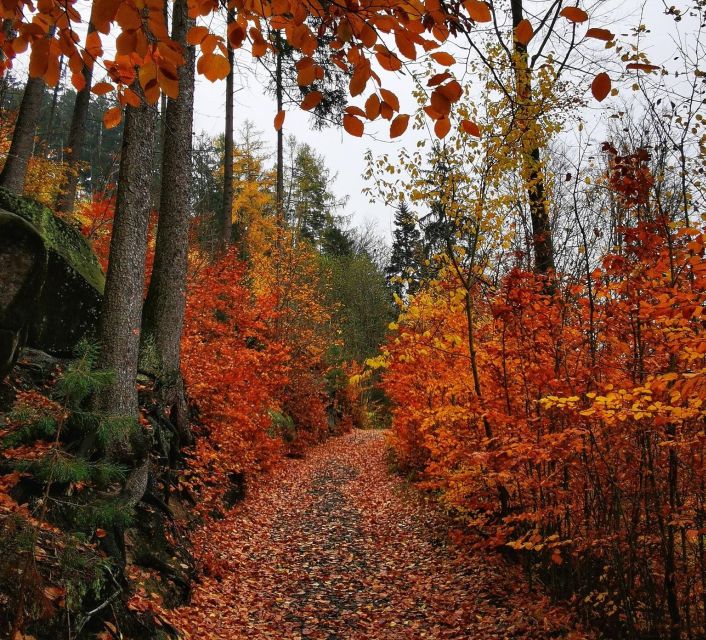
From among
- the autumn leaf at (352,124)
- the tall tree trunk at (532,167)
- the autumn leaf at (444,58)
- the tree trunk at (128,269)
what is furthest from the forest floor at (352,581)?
the autumn leaf at (444,58)

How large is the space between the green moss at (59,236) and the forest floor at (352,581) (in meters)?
4.02

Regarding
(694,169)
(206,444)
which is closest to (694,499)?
(694,169)

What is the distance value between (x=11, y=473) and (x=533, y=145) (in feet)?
23.7

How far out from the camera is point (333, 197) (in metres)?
32.8

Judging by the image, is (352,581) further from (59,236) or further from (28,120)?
(28,120)

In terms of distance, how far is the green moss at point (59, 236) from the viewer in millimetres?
5887

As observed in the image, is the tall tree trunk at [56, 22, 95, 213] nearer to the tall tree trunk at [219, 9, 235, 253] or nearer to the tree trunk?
the tall tree trunk at [219, 9, 235, 253]

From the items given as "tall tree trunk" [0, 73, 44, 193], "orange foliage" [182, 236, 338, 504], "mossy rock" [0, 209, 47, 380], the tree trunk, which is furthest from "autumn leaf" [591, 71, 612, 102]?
"tall tree trunk" [0, 73, 44, 193]

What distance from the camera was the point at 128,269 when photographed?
573 centimetres

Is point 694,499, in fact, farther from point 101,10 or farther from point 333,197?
point 333,197

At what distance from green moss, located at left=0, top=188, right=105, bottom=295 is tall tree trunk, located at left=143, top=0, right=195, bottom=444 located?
1012 mm

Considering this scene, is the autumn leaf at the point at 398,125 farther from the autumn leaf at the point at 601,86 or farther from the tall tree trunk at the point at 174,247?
the tall tree trunk at the point at 174,247

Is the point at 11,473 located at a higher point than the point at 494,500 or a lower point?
higher

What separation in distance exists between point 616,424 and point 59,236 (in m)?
7.00
